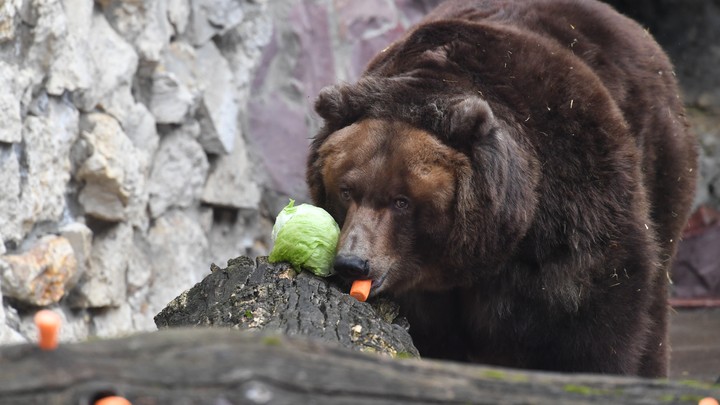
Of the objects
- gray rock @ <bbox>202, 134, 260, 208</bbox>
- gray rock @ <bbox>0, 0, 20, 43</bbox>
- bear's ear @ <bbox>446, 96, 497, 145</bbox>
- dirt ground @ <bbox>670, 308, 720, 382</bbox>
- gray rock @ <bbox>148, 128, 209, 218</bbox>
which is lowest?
dirt ground @ <bbox>670, 308, 720, 382</bbox>

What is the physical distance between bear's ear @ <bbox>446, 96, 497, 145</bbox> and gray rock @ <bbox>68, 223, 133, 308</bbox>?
2.60 metres

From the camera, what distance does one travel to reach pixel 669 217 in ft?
16.9

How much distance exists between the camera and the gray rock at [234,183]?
7.14 metres

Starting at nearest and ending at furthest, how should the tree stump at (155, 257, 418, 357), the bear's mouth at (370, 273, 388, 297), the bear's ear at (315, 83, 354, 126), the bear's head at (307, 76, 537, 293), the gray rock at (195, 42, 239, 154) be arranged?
the tree stump at (155, 257, 418, 357) → the bear's mouth at (370, 273, 388, 297) → the bear's head at (307, 76, 537, 293) → the bear's ear at (315, 83, 354, 126) → the gray rock at (195, 42, 239, 154)

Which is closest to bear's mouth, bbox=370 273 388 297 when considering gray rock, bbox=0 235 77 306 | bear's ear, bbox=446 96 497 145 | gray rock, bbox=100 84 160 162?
bear's ear, bbox=446 96 497 145

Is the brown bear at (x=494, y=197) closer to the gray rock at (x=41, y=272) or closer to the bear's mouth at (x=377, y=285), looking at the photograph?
the bear's mouth at (x=377, y=285)

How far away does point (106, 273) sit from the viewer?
19.3 feet

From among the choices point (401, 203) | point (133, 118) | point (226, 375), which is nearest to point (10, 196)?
point (133, 118)

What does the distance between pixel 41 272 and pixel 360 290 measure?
6.95ft

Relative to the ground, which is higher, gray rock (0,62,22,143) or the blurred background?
gray rock (0,62,22,143)

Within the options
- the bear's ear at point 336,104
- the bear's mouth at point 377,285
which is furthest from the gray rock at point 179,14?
the bear's mouth at point 377,285

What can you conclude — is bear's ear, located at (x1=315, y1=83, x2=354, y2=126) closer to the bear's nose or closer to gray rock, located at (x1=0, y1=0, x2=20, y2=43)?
the bear's nose

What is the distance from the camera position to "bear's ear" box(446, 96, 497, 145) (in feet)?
13.1

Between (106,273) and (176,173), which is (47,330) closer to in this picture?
(106,273)
